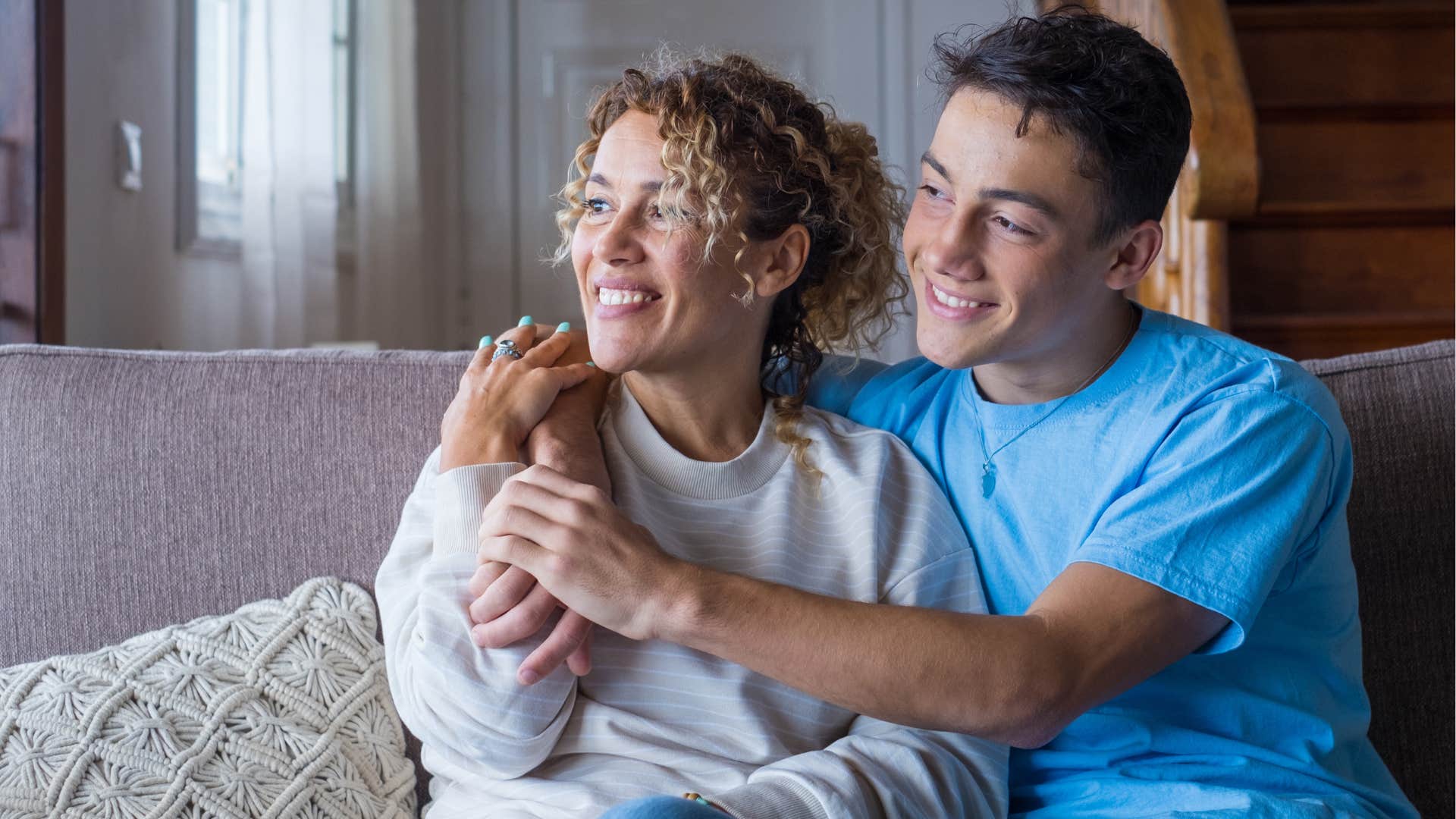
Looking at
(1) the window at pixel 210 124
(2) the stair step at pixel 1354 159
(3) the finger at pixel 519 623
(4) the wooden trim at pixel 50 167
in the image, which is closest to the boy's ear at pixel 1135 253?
(3) the finger at pixel 519 623

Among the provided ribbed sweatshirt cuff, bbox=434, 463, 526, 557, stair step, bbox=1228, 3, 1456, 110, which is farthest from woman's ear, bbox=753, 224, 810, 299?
stair step, bbox=1228, 3, 1456, 110

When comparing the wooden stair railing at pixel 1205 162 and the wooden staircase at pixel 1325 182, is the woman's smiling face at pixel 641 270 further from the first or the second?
the wooden staircase at pixel 1325 182

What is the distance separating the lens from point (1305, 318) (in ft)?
8.52

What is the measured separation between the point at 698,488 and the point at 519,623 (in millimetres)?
281

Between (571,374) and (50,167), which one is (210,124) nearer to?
(50,167)

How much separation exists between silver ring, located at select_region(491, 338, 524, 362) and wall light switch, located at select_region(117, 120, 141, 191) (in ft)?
5.63

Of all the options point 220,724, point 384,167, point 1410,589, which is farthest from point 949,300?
point 384,167

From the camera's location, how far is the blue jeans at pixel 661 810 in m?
0.86

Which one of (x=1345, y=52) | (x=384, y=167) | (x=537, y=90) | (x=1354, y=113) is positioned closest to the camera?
(x=1354, y=113)

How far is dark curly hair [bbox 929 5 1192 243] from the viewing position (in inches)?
44.8

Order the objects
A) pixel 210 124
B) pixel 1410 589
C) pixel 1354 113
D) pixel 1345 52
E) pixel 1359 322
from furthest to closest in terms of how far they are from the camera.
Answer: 1. pixel 210 124
2. pixel 1345 52
3. pixel 1354 113
4. pixel 1359 322
5. pixel 1410 589

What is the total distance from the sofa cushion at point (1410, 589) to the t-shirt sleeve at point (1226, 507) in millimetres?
381

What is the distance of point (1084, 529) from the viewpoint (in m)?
1.16

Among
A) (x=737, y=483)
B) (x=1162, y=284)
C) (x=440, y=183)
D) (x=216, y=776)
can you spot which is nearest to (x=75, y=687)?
(x=216, y=776)
